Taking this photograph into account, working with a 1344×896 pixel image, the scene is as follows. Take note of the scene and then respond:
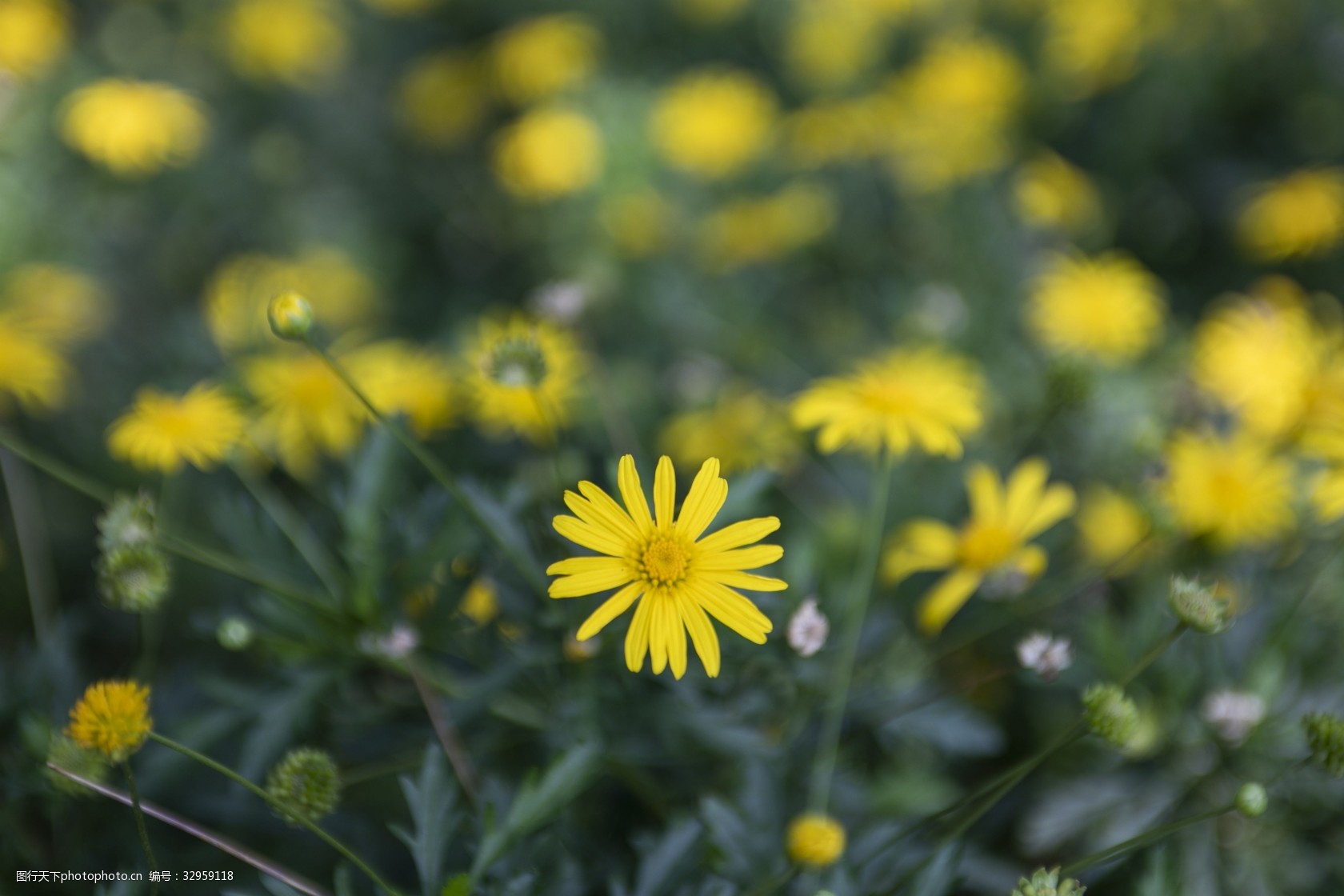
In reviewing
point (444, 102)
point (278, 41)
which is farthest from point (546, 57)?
point (278, 41)

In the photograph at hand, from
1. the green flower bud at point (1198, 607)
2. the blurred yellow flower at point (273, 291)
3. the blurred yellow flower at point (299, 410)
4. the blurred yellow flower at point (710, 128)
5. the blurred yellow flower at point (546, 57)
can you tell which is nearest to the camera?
the green flower bud at point (1198, 607)

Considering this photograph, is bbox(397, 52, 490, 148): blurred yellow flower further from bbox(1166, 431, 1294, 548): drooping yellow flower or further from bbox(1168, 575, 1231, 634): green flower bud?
bbox(1168, 575, 1231, 634): green flower bud

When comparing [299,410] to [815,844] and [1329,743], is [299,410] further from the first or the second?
[1329,743]

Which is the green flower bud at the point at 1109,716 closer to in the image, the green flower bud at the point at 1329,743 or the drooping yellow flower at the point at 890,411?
the green flower bud at the point at 1329,743

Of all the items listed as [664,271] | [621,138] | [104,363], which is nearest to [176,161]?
[104,363]

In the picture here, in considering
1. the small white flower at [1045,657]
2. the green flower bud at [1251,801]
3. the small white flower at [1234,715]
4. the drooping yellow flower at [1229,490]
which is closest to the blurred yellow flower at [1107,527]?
the drooping yellow flower at [1229,490]

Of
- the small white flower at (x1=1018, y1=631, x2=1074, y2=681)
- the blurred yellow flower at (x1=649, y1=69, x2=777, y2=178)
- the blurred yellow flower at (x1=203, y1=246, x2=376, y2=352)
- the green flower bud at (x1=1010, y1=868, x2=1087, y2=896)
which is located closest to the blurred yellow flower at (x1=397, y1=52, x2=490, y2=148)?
the blurred yellow flower at (x1=203, y1=246, x2=376, y2=352)

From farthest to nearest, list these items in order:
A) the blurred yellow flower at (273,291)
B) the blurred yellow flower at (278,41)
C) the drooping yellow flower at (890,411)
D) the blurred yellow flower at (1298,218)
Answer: the blurred yellow flower at (278,41), the blurred yellow flower at (1298,218), the blurred yellow flower at (273,291), the drooping yellow flower at (890,411)
